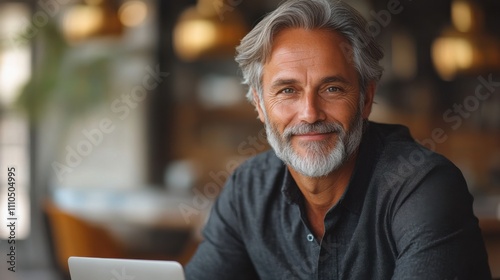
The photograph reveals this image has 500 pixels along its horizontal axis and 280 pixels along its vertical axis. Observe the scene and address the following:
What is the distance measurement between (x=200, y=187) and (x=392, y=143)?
15.9 feet

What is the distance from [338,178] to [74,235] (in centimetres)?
279

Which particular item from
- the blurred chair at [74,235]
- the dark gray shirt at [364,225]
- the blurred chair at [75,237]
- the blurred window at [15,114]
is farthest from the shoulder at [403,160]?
the blurred window at [15,114]

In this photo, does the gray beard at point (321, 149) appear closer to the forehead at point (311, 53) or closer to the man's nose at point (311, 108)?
the man's nose at point (311, 108)

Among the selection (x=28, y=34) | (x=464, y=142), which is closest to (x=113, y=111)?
(x=28, y=34)

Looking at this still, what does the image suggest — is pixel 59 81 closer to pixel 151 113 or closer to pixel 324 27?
pixel 151 113

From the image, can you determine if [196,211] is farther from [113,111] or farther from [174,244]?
[113,111]

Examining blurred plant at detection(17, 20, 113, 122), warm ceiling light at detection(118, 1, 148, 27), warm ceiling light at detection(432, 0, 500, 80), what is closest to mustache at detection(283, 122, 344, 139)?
warm ceiling light at detection(432, 0, 500, 80)

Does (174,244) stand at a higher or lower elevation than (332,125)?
lower

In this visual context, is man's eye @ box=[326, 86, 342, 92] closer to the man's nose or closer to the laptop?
the man's nose

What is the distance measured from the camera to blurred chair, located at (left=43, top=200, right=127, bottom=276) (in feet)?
14.4

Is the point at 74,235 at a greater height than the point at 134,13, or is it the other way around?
the point at 134,13

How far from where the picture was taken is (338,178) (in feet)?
6.31

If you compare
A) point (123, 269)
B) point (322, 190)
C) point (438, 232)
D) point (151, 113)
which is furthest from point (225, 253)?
point (151, 113)

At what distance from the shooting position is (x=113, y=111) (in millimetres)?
6672
